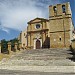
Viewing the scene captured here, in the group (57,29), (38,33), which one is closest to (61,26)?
(57,29)

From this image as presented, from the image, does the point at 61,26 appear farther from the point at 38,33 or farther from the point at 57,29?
the point at 38,33

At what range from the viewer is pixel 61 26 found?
35562 millimetres

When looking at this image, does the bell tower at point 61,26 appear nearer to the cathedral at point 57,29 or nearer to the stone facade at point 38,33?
the cathedral at point 57,29

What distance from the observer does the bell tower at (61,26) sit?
Result: 3497cm

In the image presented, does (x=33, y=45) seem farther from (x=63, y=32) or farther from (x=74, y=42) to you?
(x=74, y=42)

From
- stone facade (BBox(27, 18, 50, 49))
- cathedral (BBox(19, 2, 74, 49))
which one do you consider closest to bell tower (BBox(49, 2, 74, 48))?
cathedral (BBox(19, 2, 74, 49))

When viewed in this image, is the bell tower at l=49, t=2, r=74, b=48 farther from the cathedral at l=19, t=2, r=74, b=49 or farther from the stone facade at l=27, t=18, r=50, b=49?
the stone facade at l=27, t=18, r=50, b=49

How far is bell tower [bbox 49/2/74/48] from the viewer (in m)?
35.0

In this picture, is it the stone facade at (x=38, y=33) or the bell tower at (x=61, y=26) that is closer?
the bell tower at (x=61, y=26)

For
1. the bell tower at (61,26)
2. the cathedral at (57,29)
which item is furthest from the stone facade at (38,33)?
the bell tower at (61,26)

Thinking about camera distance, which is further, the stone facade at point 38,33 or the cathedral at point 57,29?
the stone facade at point 38,33

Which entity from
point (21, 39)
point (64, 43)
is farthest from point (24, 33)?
point (64, 43)

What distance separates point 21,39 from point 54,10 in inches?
410

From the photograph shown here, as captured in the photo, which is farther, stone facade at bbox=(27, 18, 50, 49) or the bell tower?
stone facade at bbox=(27, 18, 50, 49)
